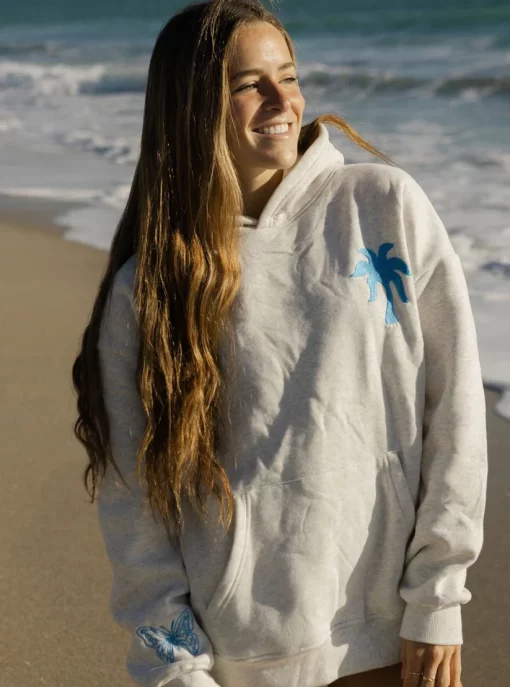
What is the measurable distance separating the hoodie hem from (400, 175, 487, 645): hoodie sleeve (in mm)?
72

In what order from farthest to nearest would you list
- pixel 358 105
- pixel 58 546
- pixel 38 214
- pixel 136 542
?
pixel 358 105
pixel 38 214
pixel 58 546
pixel 136 542

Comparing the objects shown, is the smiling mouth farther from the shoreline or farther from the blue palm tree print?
the shoreline

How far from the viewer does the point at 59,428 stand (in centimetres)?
454

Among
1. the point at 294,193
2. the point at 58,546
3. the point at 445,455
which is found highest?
the point at 294,193

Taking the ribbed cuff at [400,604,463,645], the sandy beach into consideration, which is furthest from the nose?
the sandy beach

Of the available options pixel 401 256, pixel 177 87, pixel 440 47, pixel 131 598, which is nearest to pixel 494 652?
pixel 131 598

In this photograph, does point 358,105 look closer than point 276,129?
No

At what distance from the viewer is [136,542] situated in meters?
2.15

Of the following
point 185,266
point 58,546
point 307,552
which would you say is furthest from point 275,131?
point 58,546

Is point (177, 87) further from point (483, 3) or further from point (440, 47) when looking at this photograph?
point (483, 3)

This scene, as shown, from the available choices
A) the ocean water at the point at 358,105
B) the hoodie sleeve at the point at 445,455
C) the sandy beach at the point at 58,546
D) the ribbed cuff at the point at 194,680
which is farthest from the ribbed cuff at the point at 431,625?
the ocean water at the point at 358,105

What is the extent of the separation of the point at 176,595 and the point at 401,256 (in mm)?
785

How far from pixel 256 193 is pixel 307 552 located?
2.37 feet

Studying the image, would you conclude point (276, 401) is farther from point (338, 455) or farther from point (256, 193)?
point (256, 193)
